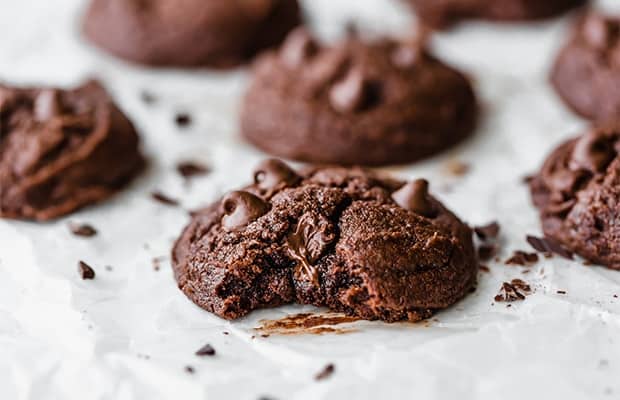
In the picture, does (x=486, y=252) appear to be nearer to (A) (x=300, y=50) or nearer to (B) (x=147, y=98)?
(A) (x=300, y=50)

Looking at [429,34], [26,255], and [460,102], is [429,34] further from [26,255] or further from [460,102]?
[26,255]

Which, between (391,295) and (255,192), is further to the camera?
(255,192)

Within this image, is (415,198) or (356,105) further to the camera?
(356,105)

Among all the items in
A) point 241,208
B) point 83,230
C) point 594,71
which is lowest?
point 83,230

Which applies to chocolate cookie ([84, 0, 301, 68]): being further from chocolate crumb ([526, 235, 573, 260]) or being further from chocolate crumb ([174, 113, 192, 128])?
chocolate crumb ([526, 235, 573, 260])

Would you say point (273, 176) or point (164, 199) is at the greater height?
point (273, 176)

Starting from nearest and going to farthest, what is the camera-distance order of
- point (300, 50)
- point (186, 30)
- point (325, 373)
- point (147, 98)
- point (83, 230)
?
point (325, 373), point (83, 230), point (300, 50), point (147, 98), point (186, 30)

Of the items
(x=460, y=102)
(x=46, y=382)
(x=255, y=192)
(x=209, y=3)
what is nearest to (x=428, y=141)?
(x=460, y=102)

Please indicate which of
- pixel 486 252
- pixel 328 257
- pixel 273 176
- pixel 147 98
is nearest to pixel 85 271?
pixel 273 176
